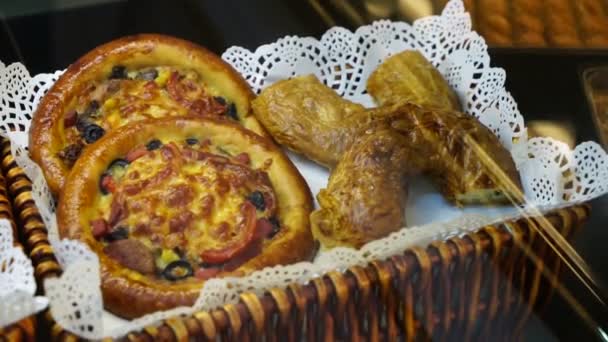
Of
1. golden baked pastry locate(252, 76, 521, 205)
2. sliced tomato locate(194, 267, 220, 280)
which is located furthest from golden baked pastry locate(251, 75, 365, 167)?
sliced tomato locate(194, 267, 220, 280)

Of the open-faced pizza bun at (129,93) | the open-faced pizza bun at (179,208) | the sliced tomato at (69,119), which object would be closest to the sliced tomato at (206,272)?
the open-faced pizza bun at (179,208)

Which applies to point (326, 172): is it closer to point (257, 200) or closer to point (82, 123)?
point (257, 200)

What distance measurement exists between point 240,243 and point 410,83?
2.24 feet

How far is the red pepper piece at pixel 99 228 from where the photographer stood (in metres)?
1.61

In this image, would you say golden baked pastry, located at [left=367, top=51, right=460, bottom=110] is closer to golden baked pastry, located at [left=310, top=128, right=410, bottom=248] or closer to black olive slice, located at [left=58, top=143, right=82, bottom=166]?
golden baked pastry, located at [left=310, top=128, right=410, bottom=248]

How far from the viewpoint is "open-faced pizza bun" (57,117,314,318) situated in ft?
5.07

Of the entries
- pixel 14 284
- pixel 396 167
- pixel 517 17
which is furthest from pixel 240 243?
pixel 517 17

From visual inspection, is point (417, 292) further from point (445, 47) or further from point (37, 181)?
point (445, 47)

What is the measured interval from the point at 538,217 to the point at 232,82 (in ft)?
2.90

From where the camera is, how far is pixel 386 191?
1.66m

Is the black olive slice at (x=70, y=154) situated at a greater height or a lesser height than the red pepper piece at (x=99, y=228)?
greater

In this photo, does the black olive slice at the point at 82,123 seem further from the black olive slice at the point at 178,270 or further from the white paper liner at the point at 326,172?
the black olive slice at the point at 178,270

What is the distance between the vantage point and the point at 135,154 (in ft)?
5.79

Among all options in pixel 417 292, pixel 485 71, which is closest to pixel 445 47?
pixel 485 71
